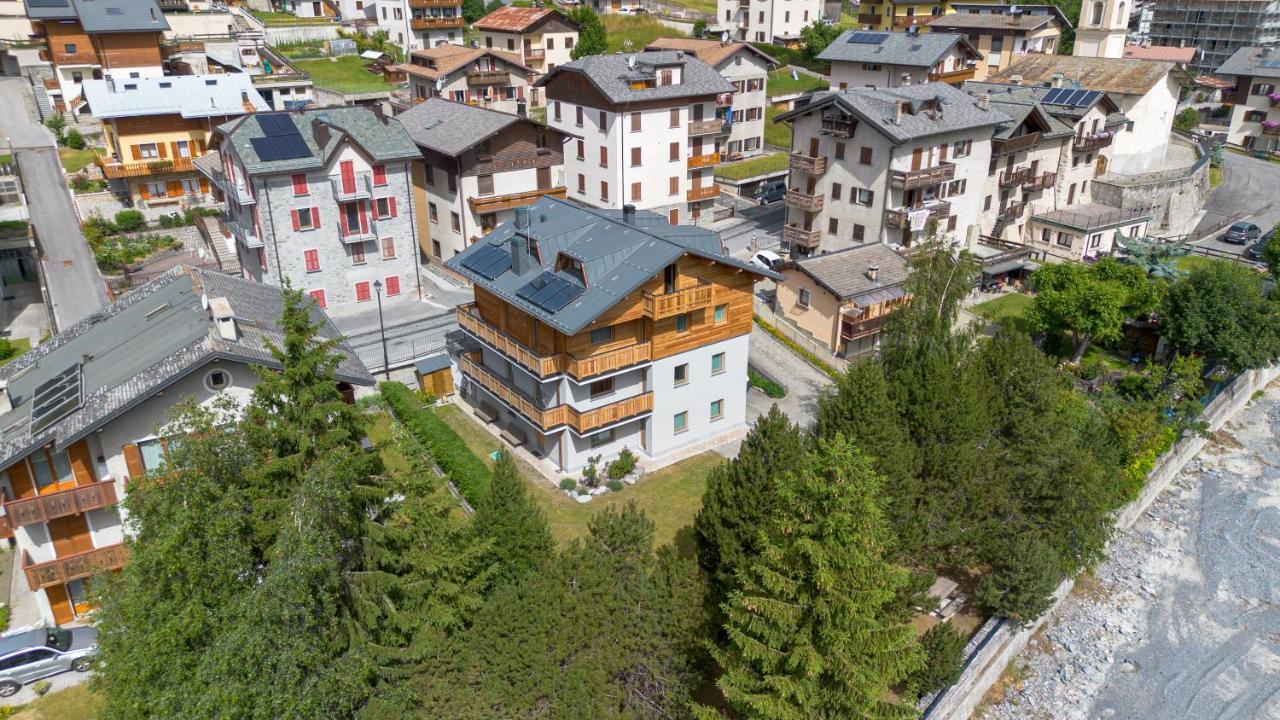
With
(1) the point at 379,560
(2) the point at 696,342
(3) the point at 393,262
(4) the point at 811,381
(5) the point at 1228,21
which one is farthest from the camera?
(5) the point at 1228,21

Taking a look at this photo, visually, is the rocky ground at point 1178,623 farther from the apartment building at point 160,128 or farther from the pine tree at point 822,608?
the apartment building at point 160,128

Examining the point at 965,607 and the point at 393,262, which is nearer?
the point at 965,607

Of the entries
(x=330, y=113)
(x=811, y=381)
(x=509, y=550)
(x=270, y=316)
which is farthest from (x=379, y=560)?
(x=330, y=113)

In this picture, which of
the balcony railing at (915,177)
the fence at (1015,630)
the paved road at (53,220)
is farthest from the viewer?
the balcony railing at (915,177)

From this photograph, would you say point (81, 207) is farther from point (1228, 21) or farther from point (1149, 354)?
point (1228, 21)

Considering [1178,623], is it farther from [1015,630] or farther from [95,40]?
[95,40]

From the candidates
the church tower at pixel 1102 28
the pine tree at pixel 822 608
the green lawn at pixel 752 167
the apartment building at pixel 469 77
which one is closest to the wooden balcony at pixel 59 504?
the pine tree at pixel 822 608

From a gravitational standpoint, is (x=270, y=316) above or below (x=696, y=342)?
above

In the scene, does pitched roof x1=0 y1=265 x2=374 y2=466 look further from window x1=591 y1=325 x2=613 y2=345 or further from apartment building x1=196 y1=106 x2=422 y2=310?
Result: apartment building x1=196 y1=106 x2=422 y2=310
